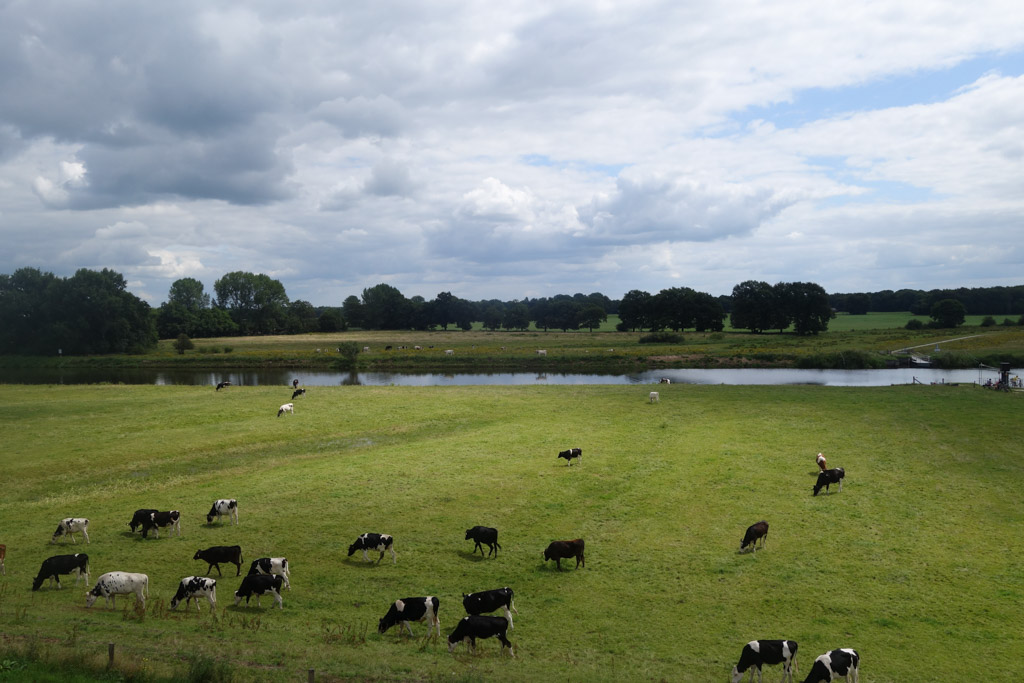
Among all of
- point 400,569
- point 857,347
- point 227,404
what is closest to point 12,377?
point 227,404

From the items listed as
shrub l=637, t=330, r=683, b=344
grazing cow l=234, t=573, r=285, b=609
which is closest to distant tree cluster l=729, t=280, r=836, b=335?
shrub l=637, t=330, r=683, b=344

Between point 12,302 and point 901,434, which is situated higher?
point 12,302

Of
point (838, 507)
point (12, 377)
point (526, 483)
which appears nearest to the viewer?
point (838, 507)

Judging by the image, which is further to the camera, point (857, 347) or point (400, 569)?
point (857, 347)

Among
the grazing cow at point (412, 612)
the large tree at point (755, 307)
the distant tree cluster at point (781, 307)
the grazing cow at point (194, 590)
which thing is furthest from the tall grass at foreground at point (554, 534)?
the large tree at point (755, 307)

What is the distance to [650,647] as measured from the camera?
42.1 feet

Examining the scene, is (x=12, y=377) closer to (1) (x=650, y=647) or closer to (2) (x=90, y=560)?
(2) (x=90, y=560)

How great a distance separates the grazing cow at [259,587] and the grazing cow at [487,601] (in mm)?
4554

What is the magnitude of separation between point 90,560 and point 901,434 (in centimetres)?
3630

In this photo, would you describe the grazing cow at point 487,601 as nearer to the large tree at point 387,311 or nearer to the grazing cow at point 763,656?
the grazing cow at point 763,656

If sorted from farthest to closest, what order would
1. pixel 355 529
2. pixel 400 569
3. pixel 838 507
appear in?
pixel 838 507 < pixel 355 529 < pixel 400 569

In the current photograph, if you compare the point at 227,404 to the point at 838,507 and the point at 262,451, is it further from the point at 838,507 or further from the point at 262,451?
the point at 838,507

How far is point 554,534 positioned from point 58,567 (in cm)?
1328

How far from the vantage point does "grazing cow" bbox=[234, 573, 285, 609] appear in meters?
14.5
